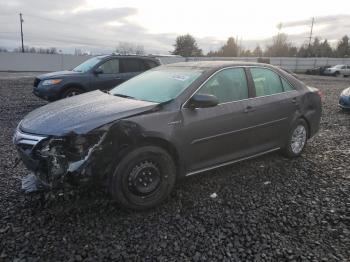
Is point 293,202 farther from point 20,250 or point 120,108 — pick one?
point 20,250

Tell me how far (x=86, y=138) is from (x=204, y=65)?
6.89 ft

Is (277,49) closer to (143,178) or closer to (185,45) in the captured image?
(185,45)

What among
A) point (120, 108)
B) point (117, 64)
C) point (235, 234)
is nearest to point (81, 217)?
point (120, 108)

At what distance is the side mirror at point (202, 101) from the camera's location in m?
3.82

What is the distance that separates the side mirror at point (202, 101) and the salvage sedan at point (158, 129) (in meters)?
0.01

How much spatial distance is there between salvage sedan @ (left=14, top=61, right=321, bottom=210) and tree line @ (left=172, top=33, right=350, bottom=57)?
6459cm

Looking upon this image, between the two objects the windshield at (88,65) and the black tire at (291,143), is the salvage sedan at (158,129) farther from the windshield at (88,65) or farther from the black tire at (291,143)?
the windshield at (88,65)

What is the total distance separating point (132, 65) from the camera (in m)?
10.5

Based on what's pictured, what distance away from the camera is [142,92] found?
4387 millimetres

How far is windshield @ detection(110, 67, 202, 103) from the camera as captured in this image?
408cm

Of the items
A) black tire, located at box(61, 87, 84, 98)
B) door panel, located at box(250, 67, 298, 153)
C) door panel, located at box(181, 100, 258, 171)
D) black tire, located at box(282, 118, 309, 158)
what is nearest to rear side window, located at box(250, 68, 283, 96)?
door panel, located at box(250, 67, 298, 153)

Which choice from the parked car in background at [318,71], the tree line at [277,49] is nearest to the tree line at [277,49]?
the tree line at [277,49]

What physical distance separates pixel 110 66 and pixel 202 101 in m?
6.94

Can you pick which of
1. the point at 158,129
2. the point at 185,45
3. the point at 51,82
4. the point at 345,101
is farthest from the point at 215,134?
the point at 185,45
